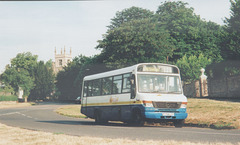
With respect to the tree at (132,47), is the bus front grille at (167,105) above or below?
below

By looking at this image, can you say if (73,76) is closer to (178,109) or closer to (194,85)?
(194,85)

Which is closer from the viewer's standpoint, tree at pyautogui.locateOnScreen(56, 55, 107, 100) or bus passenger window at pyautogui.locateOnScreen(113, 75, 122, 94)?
bus passenger window at pyautogui.locateOnScreen(113, 75, 122, 94)

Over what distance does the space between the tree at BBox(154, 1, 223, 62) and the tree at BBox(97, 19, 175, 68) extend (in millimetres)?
12545

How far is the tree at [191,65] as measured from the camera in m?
67.6

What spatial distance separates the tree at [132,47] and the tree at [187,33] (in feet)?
→ 41.2

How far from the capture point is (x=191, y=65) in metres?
68.4

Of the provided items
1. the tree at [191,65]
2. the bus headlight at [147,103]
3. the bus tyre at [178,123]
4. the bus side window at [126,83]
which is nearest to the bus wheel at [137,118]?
the bus headlight at [147,103]

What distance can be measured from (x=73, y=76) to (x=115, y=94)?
76.4 meters

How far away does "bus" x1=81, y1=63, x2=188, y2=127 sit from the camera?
A: 1680 centimetres

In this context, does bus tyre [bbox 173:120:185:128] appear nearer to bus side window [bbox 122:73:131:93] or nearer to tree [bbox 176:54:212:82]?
bus side window [bbox 122:73:131:93]

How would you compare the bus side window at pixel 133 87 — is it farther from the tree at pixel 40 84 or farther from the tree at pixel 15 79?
the tree at pixel 40 84

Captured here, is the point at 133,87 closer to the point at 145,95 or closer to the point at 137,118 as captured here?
the point at 145,95

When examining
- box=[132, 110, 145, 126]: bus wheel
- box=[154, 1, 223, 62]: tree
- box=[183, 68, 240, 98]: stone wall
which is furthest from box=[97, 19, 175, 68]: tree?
box=[132, 110, 145, 126]: bus wheel

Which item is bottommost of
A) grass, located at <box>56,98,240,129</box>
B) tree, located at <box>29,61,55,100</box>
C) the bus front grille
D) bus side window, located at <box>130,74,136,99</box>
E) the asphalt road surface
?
the asphalt road surface
